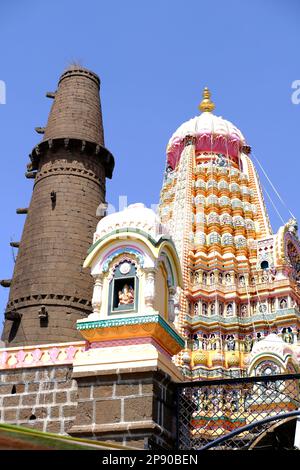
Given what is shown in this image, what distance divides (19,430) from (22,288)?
1125 cm

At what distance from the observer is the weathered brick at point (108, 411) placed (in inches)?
310

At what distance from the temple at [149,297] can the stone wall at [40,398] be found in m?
0.02

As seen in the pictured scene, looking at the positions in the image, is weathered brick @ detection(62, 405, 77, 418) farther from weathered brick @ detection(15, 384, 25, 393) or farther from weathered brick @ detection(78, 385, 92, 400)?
weathered brick @ detection(15, 384, 25, 393)

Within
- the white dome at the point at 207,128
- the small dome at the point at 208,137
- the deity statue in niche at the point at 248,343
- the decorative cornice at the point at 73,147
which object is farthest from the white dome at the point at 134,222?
the white dome at the point at 207,128

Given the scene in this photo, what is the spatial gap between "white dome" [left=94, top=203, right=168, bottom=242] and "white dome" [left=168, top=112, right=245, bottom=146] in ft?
83.8

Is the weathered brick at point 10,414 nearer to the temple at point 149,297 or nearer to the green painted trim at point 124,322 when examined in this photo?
the temple at point 149,297

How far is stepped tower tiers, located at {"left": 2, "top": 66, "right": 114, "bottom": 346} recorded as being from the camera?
15.1 meters

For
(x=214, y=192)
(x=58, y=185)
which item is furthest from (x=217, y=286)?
(x=58, y=185)

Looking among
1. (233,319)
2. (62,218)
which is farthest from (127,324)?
(233,319)

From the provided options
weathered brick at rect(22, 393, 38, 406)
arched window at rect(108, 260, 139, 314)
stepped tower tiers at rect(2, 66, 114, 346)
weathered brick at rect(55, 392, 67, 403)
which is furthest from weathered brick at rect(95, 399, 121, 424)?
stepped tower tiers at rect(2, 66, 114, 346)

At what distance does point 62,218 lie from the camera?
54.4 feet

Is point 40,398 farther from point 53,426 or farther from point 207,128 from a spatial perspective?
point 207,128

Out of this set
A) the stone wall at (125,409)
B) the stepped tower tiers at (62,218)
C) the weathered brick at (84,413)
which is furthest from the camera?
the stepped tower tiers at (62,218)

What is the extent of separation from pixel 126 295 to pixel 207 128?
26809 mm
